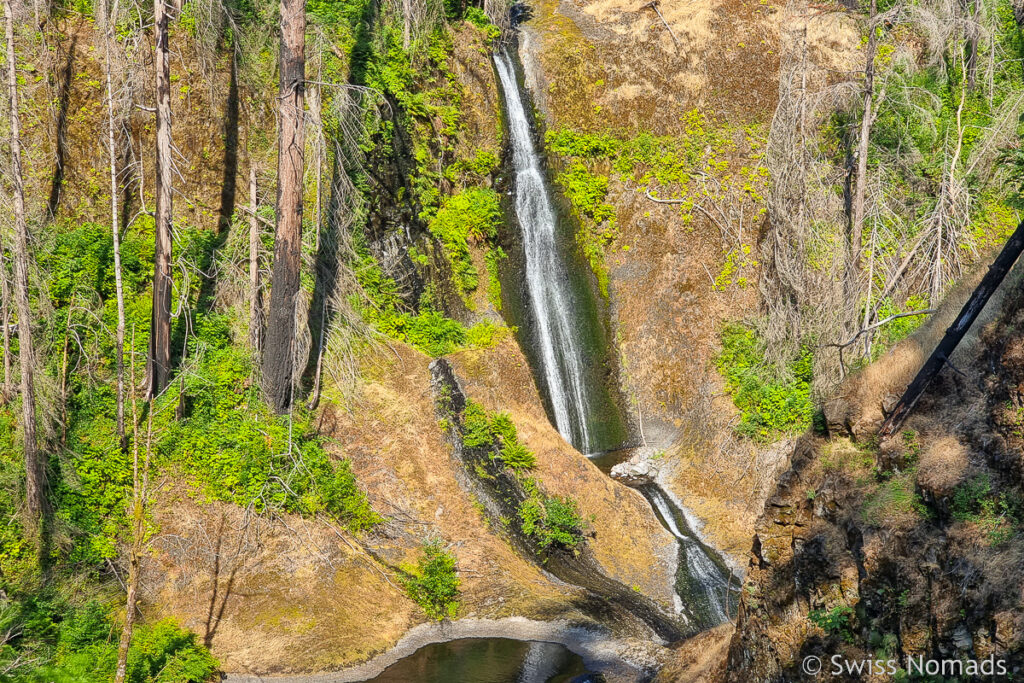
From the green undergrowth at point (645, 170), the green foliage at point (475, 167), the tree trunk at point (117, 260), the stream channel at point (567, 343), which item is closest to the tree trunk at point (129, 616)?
the tree trunk at point (117, 260)

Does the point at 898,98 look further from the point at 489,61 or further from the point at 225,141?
the point at 225,141

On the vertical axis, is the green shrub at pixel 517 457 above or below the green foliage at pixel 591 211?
below

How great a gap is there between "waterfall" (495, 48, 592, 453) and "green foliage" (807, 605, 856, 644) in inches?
407

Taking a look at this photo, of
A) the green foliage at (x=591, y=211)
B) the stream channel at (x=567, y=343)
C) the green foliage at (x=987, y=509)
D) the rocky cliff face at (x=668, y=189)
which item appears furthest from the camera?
the green foliage at (x=591, y=211)

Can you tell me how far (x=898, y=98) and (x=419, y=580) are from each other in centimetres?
1727

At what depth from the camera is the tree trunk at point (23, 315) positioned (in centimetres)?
1218

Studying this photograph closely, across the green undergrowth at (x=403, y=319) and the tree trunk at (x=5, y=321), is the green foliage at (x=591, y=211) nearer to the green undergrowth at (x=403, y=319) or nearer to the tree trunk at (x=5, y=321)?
the green undergrowth at (x=403, y=319)

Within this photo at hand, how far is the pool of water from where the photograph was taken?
12.8 m

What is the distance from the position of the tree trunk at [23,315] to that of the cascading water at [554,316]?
10.4 metres

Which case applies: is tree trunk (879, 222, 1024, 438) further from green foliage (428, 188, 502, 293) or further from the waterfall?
green foliage (428, 188, 502, 293)

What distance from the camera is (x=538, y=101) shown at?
2320 cm

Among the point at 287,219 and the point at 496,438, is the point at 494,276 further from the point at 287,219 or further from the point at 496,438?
the point at 287,219

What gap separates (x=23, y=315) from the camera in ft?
40.9

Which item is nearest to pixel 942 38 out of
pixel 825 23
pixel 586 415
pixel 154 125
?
pixel 825 23
